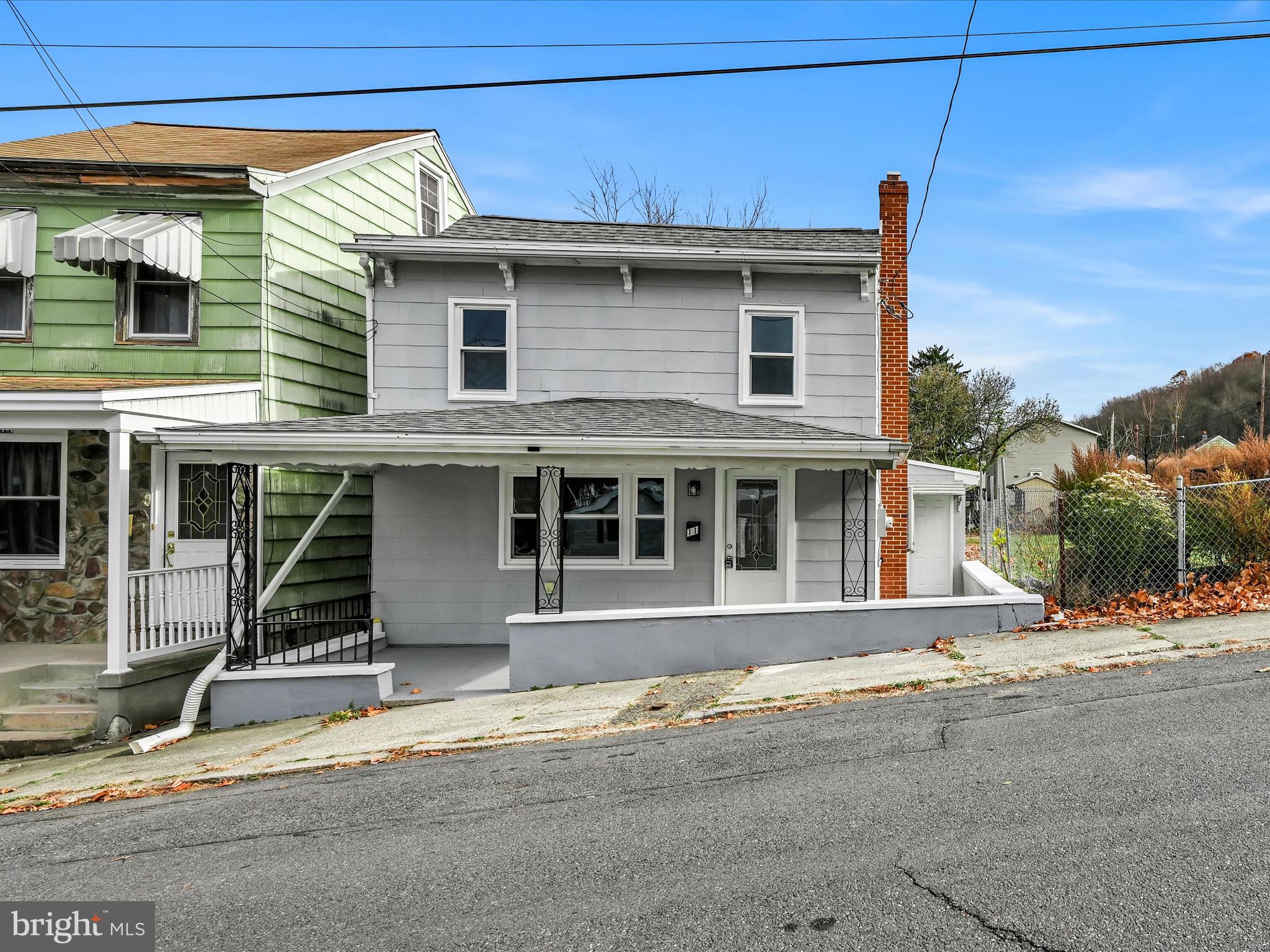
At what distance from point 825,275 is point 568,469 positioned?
435 centimetres

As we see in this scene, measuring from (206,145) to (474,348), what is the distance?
5777 mm

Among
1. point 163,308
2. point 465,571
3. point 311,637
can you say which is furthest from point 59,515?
point 465,571

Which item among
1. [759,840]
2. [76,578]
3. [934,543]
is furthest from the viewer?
[934,543]

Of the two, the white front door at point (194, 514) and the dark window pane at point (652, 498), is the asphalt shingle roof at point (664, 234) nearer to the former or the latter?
the dark window pane at point (652, 498)

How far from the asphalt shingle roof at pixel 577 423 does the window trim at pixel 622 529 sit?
0.92 metres

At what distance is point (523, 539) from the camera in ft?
38.7

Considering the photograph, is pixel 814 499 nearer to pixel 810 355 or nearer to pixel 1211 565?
pixel 810 355

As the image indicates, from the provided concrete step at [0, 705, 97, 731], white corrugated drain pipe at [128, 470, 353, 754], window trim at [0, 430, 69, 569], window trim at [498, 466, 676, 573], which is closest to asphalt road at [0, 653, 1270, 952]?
white corrugated drain pipe at [128, 470, 353, 754]

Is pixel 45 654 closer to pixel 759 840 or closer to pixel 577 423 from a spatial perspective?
pixel 577 423

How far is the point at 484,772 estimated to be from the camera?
21.3 feet

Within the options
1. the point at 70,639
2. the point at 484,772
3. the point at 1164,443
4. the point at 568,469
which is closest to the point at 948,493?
the point at 568,469

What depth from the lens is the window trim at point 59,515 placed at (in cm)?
1066

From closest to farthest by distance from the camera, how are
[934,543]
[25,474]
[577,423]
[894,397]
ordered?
[577,423], [25,474], [894,397], [934,543]

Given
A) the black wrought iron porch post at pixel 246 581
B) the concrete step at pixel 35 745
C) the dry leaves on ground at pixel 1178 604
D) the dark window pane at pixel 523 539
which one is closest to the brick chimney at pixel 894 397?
the dry leaves on ground at pixel 1178 604
